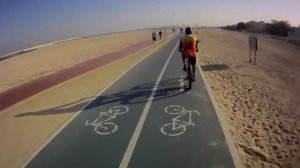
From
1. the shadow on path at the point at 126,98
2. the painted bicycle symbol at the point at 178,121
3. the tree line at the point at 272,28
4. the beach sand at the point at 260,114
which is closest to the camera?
the beach sand at the point at 260,114

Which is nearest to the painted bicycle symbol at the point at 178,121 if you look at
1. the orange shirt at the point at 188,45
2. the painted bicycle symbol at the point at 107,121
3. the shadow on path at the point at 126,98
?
the painted bicycle symbol at the point at 107,121

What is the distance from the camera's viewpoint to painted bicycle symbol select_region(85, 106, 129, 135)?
29.2 ft

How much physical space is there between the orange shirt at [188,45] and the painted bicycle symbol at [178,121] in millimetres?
2999

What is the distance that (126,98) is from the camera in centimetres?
1222

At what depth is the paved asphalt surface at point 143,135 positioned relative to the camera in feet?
22.9

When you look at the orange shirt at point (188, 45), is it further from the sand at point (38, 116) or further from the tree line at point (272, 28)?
the tree line at point (272, 28)

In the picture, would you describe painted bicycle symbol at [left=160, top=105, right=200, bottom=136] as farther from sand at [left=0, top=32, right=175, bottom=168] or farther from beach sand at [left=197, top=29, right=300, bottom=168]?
sand at [left=0, top=32, right=175, bottom=168]

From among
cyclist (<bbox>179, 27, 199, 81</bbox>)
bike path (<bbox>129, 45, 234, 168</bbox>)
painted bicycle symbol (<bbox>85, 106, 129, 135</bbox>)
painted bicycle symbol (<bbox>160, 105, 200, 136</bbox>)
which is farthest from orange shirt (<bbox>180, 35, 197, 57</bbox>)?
painted bicycle symbol (<bbox>85, 106, 129, 135</bbox>)

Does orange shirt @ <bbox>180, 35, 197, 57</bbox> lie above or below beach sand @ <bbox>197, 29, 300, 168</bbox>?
above

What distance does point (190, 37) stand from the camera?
12.8 m

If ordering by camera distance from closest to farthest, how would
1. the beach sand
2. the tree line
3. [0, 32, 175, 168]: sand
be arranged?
the beach sand, [0, 32, 175, 168]: sand, the tree line

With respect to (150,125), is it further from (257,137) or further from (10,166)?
(10,166)

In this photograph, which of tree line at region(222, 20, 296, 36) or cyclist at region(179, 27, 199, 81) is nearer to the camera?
cyclist at region(179, 27, 199, 81)

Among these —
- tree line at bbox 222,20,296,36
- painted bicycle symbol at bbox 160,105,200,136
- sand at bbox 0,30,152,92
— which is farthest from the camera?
tree line at bbox 222,20,296,36
